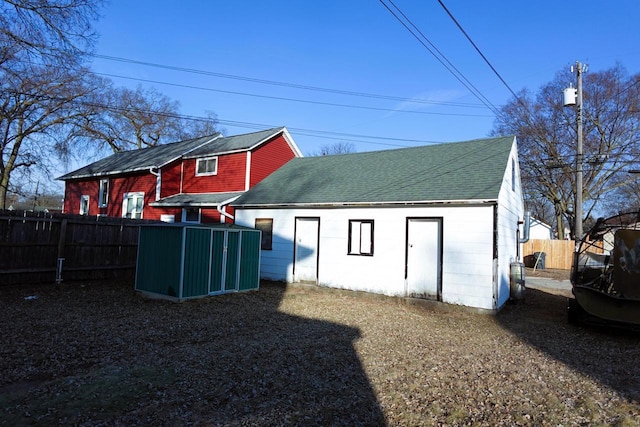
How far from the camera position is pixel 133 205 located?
67.8 feet

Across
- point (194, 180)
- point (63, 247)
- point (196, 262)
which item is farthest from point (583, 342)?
point (194, 180)

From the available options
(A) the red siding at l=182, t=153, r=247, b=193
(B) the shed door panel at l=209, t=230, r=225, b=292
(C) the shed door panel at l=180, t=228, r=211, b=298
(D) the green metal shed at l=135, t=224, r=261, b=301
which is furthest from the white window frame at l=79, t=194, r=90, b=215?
(C) the shed door panel at l=180, t=228, r=211, b=298

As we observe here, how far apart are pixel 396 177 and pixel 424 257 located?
10.7ft

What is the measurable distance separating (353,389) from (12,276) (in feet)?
32.7

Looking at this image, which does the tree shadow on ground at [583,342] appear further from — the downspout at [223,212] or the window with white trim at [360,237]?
the downspout at [223,212]

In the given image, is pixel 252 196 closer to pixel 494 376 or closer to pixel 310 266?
pixel 310 266

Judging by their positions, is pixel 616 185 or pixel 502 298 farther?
pixel 616 185

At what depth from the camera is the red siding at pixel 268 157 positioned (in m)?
17.5

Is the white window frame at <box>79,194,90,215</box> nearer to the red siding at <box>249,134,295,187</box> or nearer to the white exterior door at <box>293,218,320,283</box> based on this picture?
the red siding at <box>249,134,295,187</box>

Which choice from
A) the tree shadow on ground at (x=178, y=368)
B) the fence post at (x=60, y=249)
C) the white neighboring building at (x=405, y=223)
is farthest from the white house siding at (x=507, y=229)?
the fence post at (x=60, y=249)

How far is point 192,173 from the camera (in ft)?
63.2

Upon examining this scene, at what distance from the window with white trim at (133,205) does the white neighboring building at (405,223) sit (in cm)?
883

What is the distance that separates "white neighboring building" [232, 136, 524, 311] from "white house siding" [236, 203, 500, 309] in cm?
2

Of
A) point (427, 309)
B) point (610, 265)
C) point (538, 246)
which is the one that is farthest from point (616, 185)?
point (427, 309)
